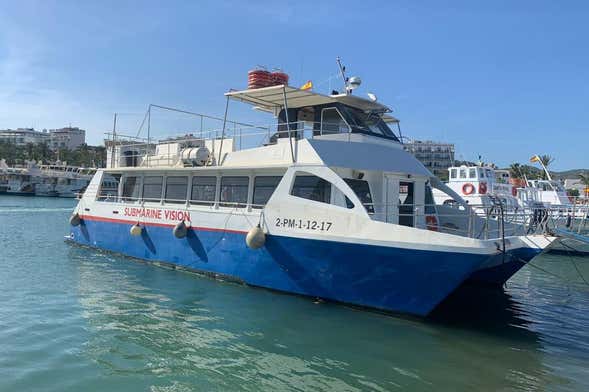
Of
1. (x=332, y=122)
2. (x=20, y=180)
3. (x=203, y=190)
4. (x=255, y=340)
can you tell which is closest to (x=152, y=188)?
(x=203, y=190)

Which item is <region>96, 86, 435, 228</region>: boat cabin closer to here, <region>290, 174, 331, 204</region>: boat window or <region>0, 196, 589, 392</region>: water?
<region>290, 174, 331, 204</region>: boat window

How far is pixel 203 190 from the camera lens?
13664 millimetres

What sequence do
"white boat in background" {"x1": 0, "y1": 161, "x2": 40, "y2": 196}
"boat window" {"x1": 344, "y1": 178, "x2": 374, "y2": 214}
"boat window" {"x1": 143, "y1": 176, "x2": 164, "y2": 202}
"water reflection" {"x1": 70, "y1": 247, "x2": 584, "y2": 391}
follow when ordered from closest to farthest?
"water reflection" {"x1": 70, "y1": 247, "x2": 584, "y2": 391} < "boat window" {"x1": 344, "y1": 178, "x2": 374, "y2": 214} < "boat window" {"x1": 143, "y1": 176, "x2": 164, "y2": 202} < "white boat in background" {"x1": 0, "y1": 161, "x2": 40, "y2": 196}

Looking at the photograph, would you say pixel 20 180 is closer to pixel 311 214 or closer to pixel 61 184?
pixel 61 184

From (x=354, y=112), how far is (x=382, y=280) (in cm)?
479

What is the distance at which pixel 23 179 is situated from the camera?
86.9 metres

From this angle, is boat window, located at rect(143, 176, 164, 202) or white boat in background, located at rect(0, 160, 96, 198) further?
white boat in background, located at rect(0, 160, 96, 198)

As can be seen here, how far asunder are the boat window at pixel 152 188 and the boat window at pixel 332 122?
19.2ft

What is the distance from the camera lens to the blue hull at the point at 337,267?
355 inches

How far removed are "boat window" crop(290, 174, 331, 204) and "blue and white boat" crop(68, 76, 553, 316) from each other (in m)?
0.02

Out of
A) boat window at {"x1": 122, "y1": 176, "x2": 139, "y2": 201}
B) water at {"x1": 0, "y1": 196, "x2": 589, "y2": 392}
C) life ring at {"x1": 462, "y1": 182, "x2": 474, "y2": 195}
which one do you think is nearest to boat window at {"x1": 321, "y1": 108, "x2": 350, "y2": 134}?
water at {"x1": 0, "y1": 196, "x2": 589, "y2": 392}

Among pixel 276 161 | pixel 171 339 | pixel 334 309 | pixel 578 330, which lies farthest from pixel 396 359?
pixel 276 161

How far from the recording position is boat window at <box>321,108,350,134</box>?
1204 cm

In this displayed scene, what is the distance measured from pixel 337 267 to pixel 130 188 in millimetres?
9534
